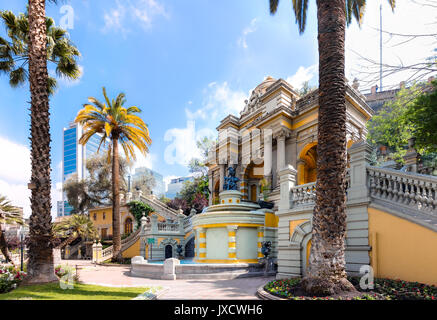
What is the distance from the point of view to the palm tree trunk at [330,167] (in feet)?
25.6

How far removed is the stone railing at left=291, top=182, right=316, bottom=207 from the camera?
11461 mm

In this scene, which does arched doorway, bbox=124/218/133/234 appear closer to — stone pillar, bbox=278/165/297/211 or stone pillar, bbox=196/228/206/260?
stone pillar, bbox=196/228/206/260

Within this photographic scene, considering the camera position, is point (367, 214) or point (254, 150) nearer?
point (367, 214)

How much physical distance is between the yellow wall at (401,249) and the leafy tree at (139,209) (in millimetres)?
32808

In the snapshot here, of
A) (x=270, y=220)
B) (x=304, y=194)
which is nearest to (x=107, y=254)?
(x=270, y=220)

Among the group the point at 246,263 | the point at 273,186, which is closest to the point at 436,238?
the point at 246,263

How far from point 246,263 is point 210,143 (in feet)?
119

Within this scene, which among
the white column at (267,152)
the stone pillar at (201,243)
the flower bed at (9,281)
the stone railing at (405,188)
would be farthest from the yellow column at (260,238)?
the flower bed at (9,281)

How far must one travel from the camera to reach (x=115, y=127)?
2578 centimetres

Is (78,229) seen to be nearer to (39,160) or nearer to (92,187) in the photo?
(39,160)

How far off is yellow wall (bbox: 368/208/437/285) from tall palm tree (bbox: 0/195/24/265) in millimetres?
20285

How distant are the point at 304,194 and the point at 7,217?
60.7ft

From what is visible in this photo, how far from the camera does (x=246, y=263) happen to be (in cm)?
1541

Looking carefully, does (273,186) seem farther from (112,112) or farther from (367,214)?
(112,112)
